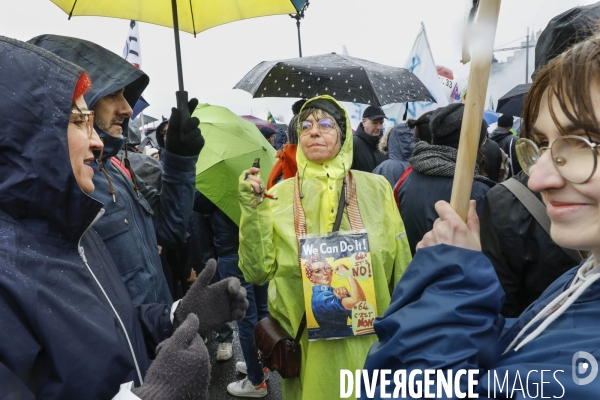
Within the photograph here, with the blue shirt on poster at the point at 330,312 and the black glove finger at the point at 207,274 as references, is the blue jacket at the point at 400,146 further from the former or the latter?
the black glove finger at the point at 207,274

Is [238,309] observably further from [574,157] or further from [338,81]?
[338,81]

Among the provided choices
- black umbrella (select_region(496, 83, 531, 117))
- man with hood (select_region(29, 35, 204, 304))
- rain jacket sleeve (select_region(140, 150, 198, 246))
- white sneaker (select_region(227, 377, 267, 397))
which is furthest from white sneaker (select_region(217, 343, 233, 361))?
black umbrella (select_region(496, 83, 531, 117))

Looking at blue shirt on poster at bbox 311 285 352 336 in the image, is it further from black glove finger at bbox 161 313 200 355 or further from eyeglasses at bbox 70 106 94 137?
eyeglasses at bbox 70 106 94 137

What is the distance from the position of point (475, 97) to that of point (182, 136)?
5.78 feet

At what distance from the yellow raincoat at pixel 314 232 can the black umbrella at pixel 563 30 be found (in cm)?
107

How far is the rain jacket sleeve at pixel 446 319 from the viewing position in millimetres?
922

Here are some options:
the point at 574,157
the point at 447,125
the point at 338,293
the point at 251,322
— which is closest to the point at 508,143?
the point at 447,125

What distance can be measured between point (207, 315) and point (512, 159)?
5328mm

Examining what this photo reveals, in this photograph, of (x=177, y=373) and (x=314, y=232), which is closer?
(x=177, y=373)

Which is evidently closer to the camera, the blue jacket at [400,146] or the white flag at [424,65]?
the blue jacket at [400,146]

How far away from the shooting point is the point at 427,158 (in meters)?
2.85

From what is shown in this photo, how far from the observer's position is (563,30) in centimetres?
177

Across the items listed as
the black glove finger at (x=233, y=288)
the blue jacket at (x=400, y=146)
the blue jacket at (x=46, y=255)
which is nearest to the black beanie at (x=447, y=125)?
the blue jacket at (x=400, y=146)

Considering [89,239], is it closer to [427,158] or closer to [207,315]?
[207,315]
